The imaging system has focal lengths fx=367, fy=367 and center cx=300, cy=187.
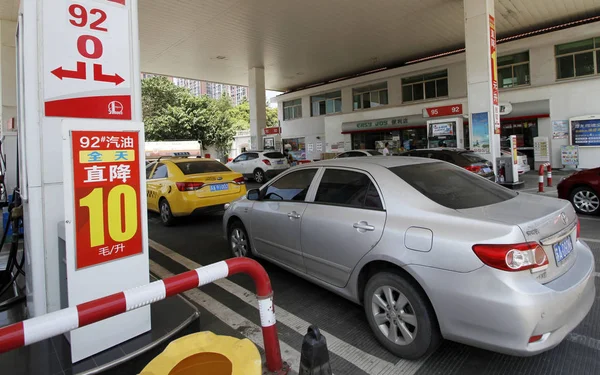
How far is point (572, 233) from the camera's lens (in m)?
2.81

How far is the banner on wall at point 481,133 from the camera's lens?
38.8ft

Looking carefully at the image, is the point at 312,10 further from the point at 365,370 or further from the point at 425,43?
the point at 365,370

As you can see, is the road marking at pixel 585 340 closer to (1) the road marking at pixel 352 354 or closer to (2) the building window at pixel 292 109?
(1) the road marking at pixel 352 354

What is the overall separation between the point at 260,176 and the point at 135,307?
14949 mm

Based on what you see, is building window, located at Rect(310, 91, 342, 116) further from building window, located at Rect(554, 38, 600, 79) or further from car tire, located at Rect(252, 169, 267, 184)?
building window, located at Rect(554, 38, 600, 79)

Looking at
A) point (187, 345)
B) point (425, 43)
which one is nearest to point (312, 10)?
point (425, 43)

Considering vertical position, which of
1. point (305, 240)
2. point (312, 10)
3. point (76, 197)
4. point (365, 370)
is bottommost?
point (365, 370)

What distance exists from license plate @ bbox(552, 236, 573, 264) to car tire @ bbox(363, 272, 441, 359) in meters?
0.92

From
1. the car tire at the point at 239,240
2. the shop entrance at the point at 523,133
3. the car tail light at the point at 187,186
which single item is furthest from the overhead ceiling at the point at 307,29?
the car tire at the point at 239,240

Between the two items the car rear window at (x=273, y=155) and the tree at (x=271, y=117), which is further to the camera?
the tree at (x=271, y=117)

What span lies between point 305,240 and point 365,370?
4.51 ft

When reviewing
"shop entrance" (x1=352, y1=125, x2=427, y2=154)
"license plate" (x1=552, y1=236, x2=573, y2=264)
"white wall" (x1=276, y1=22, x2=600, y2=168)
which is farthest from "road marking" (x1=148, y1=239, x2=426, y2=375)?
"shop entrance" (x1=352, y1=125, x2=427, y2=154)

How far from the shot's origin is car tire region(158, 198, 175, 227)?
7706mm

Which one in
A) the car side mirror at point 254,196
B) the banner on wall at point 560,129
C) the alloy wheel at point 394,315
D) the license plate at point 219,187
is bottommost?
the alloy wheel at point 394,315
